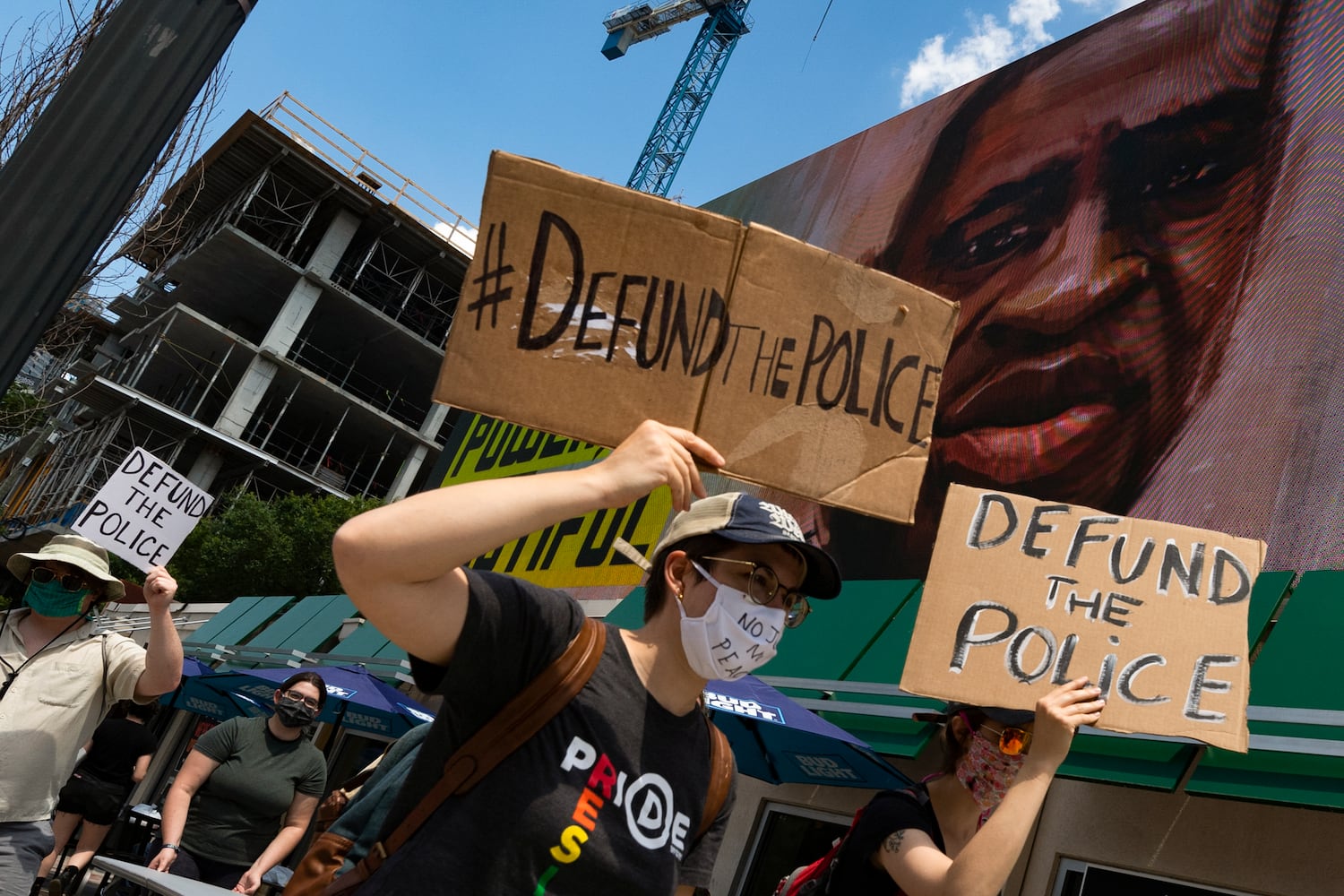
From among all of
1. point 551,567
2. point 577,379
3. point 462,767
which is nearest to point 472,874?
point 462,767

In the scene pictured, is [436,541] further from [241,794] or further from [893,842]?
[241,794]

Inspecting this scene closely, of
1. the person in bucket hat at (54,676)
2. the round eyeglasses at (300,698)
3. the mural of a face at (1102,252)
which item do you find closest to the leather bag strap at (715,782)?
the person in bucket hat at (54,676)

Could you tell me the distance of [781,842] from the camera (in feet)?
30.3

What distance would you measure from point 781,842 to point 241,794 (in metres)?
4.71

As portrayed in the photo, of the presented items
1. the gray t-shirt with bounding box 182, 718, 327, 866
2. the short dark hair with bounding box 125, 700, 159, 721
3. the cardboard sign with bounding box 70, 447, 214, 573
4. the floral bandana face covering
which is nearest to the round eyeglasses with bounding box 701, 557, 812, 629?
the floral bandana face covering

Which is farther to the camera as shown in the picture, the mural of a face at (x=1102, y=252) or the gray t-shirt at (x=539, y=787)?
the mural of a face at (x=1102, y=252)

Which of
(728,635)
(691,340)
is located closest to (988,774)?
(728,635)

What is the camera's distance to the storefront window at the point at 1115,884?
6.16 m

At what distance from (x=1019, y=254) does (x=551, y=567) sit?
7.58 meters

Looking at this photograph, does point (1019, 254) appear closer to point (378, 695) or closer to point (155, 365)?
point (378, 695)

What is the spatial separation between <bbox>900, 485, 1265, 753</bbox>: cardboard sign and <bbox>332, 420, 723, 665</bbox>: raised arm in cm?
158

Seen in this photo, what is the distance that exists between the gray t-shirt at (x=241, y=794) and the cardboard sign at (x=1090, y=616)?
400 centimetres

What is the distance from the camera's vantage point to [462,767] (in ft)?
6.79

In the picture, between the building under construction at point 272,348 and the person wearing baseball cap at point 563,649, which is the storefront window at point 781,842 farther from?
the building under construction at point 272,348
